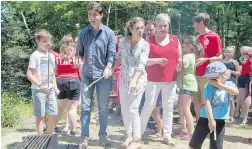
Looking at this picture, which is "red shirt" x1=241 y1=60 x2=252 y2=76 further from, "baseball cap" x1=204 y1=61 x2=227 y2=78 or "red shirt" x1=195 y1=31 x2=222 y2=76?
"baseball cap" x1=204 y1=61 x2=227 y2=78

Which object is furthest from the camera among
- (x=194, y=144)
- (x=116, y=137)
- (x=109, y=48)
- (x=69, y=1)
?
(x=69, y=1)

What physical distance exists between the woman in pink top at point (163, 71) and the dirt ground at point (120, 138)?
24cm

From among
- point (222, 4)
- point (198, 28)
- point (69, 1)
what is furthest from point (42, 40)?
point (222, 4)

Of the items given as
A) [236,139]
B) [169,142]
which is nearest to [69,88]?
[169,142]

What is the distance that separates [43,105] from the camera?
4684 millimetres

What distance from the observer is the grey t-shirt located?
15.3ft

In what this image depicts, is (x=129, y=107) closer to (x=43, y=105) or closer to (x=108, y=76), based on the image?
(x=108, y=76)

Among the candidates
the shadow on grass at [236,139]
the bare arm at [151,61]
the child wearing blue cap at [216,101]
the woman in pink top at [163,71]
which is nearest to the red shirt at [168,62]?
the woman in pink top at [163,71]

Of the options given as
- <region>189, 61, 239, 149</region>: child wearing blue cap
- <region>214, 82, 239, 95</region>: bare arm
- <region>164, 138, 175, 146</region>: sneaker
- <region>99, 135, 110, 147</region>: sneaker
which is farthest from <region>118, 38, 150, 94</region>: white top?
<region>214, 82, 239, 95</region>: bare arm

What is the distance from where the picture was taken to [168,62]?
4.77 meters

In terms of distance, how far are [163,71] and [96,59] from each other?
91cm

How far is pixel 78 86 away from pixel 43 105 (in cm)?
81

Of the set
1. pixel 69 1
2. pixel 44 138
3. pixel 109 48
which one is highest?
pixel 69 1

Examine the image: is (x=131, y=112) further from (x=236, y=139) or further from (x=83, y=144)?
(x=236, y=139)
